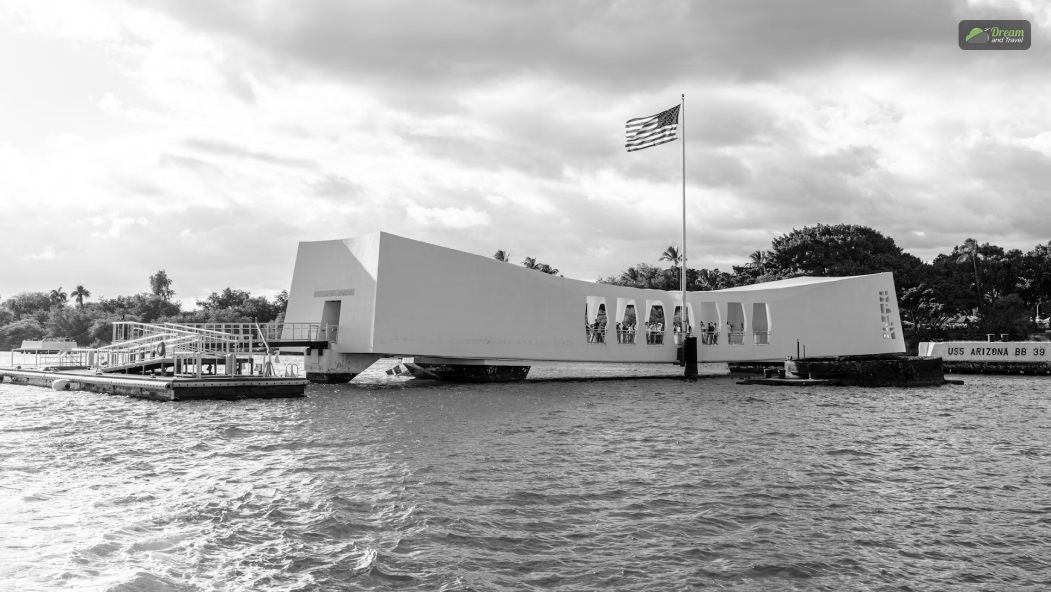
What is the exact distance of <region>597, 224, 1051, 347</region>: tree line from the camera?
57.9 meters

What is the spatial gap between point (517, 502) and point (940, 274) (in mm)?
58578

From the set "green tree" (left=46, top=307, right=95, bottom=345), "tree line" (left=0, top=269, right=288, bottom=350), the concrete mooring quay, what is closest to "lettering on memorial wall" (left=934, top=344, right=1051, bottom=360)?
the concrete mooring quay

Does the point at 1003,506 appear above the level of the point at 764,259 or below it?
below

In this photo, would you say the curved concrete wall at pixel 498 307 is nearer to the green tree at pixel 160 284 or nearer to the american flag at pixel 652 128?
the american flag at pixel 652 128

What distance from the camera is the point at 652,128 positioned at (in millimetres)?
32781

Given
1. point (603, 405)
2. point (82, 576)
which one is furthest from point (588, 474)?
point (603, 405)

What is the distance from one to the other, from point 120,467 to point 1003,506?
1225 cm

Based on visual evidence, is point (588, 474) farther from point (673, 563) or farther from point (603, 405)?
point (603, 405)

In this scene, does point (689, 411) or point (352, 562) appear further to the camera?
point (689, 411)

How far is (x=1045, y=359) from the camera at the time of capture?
43.7 meters

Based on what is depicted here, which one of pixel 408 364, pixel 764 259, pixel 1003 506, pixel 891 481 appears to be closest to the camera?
pixel 1003 506

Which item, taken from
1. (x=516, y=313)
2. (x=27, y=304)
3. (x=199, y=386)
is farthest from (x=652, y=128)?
(x=27, y=304)

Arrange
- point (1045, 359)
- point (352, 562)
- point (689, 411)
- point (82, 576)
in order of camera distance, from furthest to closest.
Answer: point (1045, 359) < point (689, 411) < point (352, 562) < point (82, 576)

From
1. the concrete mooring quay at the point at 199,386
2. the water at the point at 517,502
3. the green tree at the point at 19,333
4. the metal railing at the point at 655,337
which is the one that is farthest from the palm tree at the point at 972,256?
the green tree at the point at 19,333
